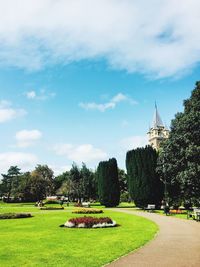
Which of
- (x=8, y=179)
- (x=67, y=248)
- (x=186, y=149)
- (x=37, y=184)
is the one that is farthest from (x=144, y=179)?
(x=8, y=179)

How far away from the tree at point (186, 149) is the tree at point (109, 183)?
814 inches

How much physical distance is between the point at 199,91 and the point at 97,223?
18.5 meters

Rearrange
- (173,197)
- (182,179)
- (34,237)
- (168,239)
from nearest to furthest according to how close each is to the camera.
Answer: (168,239)
(34,237)
(182,179)
(173,197)

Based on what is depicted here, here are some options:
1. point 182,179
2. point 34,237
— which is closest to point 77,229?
point 34,237

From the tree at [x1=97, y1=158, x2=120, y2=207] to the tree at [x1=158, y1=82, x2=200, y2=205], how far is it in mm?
20684

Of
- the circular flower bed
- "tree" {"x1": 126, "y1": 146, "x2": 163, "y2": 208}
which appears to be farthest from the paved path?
"tree" {"x1": 126, "y1": 146, "x2": 163, "y2": 208}

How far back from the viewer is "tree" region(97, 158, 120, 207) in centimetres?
5856

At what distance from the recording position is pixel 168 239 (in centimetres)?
1534

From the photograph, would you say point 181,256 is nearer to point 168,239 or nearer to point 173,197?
point 168,239

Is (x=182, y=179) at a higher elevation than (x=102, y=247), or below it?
higher

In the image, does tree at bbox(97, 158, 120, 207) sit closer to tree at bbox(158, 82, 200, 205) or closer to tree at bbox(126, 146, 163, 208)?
tree at bbox(126, 146, 163, 208)

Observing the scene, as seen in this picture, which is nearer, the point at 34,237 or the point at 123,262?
the point at 123,262

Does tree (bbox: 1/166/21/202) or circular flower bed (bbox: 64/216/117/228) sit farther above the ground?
tree (bbox: 1/166/21/202)

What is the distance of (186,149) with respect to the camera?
→ 3262 cm
